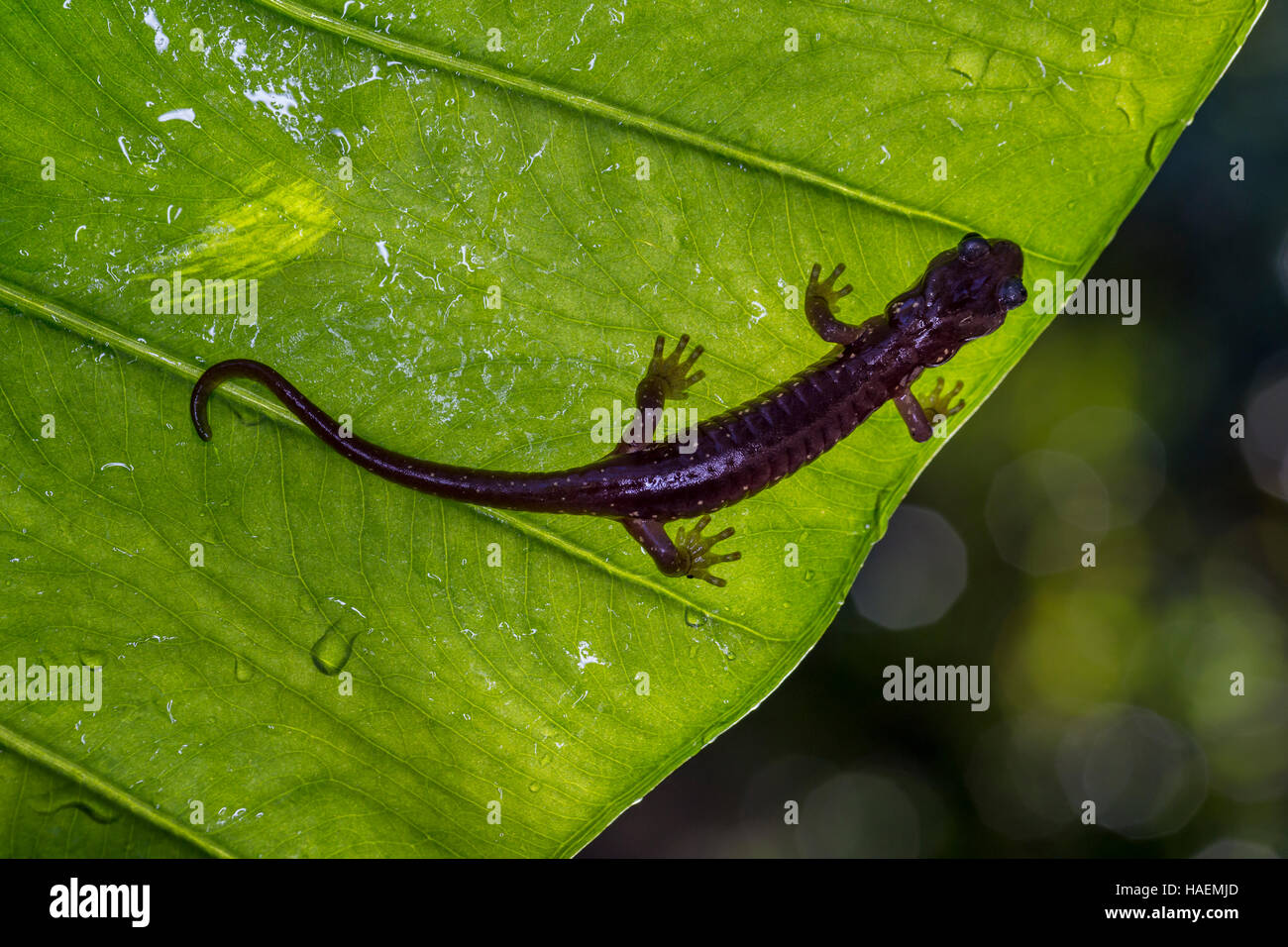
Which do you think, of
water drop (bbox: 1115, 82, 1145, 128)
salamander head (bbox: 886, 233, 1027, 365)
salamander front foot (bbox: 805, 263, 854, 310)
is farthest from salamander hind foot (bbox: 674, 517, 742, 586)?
water drop (bbox: 1115, 82, 1145, 128)

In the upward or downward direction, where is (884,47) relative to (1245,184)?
downward

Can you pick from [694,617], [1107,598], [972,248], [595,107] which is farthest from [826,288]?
[1107,598]

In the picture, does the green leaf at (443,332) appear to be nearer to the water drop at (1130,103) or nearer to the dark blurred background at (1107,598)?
the water drop at (1130,103)

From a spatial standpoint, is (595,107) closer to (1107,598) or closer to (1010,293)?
(1010,293)

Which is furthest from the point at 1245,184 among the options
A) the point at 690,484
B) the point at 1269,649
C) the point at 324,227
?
the point at 324,227

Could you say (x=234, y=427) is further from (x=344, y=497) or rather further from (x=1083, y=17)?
(x=1083, y=17)

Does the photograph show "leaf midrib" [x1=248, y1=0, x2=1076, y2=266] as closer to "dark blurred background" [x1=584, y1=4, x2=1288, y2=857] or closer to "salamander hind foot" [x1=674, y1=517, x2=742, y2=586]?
"salamander hind foot" [x1=674, y1=517, x2=742, y2=586]

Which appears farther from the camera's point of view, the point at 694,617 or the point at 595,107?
the point at 694,617
